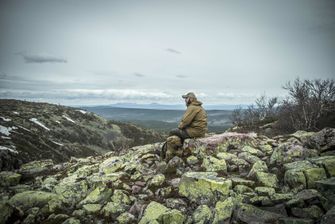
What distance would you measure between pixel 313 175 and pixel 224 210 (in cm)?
449

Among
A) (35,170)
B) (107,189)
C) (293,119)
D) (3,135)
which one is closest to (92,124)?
(3,135)

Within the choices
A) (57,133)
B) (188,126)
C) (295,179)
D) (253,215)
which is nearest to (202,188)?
(253,215)

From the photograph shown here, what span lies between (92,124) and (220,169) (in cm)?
10222

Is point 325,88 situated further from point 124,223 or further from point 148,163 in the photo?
point 124,223

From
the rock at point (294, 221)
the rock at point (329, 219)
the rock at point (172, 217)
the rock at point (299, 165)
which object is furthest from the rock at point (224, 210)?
the rock at point (299, 165)

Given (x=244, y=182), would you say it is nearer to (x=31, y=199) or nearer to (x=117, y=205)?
(x=117, y=205)

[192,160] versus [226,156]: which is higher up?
[226,156]

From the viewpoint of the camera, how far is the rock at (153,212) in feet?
36.7

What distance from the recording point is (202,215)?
1106 cm

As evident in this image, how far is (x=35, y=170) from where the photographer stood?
19359 mm

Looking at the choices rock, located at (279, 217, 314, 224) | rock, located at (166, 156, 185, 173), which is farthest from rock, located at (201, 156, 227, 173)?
rock, located at (279, 217, 314, 224)

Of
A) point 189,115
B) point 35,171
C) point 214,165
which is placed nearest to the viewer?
point 214,165

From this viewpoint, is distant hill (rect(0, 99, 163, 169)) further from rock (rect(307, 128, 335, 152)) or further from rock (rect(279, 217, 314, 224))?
rock (rect(279, 217, 314, 224))

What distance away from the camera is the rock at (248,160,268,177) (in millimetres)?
13492
